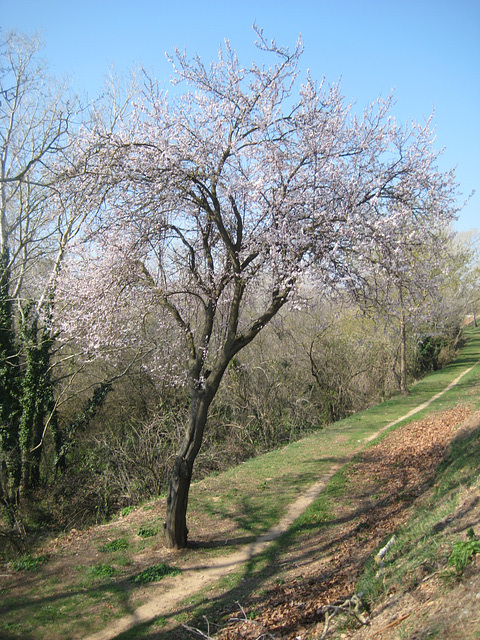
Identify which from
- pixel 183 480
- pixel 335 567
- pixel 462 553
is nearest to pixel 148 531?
pixel 183 480

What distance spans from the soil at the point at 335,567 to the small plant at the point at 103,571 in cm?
35

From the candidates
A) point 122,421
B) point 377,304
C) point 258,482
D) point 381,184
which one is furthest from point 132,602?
point 122,421

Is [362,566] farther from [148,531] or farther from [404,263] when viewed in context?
[404,263]

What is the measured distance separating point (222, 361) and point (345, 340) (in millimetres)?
13141

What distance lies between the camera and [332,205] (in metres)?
7.11

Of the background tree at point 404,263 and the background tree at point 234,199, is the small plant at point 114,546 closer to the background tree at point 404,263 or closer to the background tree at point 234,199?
the background tree at point 234,199

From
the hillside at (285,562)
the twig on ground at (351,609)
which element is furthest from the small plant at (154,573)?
the twig on ground at (351,609)

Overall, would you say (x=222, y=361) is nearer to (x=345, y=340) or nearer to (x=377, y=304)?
(x=377, y=304)

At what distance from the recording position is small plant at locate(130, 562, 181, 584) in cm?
652

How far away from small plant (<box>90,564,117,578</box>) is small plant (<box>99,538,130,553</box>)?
0.54 meters

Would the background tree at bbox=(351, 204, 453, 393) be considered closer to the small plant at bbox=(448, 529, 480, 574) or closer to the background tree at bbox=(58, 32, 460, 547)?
the background tree at bbox=(58, 32, 460, 547)

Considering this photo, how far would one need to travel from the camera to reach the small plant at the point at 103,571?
22.3 ft

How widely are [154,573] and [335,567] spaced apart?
7.92ft

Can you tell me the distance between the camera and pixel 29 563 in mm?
7375
